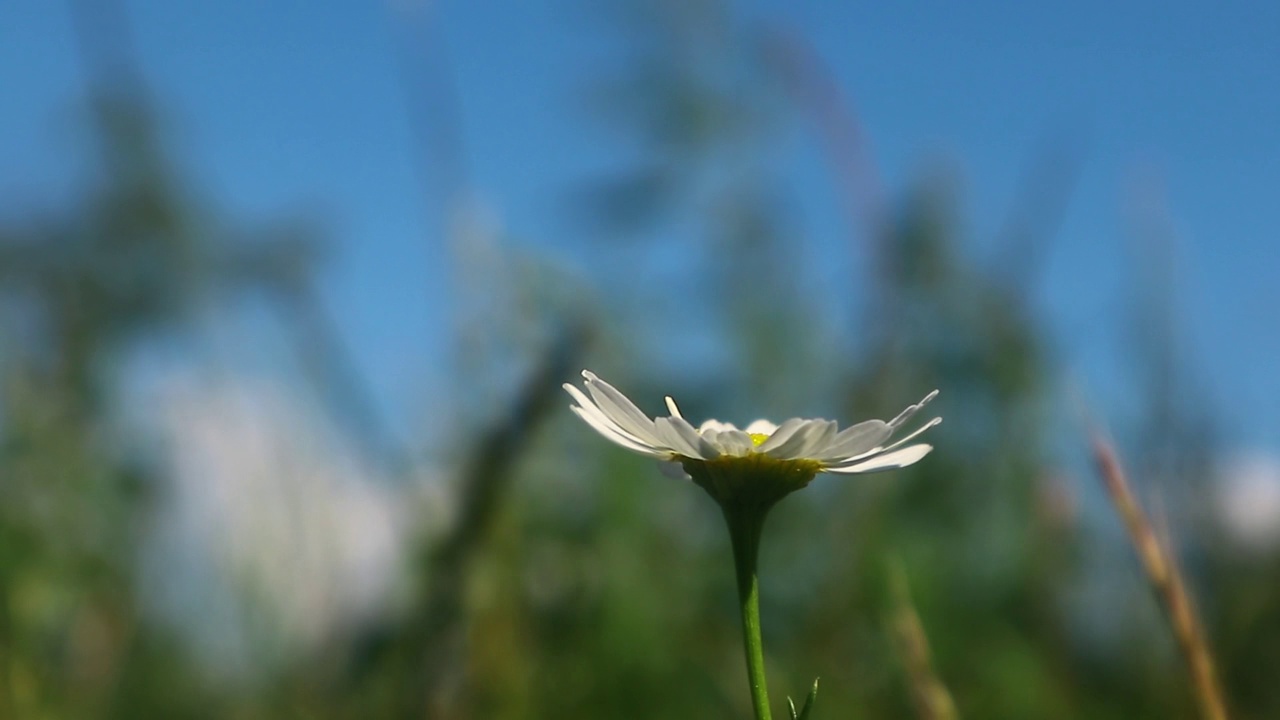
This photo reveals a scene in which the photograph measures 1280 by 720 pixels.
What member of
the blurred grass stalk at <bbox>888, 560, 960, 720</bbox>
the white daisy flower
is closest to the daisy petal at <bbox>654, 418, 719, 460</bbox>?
the white daisy flower

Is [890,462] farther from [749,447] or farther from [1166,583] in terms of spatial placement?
[1166,583]

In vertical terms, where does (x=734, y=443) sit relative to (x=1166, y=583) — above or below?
above

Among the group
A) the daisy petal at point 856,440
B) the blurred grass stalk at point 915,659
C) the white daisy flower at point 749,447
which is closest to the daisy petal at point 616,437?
the white daisy flower at point 749,447

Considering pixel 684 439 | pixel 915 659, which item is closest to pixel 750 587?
pixel 684 439

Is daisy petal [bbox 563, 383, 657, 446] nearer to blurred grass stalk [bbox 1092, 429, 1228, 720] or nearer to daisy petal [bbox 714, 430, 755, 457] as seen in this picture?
daisy petal [bbox 714, 430, 755, 457]

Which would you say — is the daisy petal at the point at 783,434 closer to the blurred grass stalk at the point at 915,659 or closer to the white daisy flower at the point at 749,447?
the white daisy flower at the point at 749,447

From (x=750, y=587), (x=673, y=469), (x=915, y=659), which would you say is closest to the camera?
(x=750, y=587)
